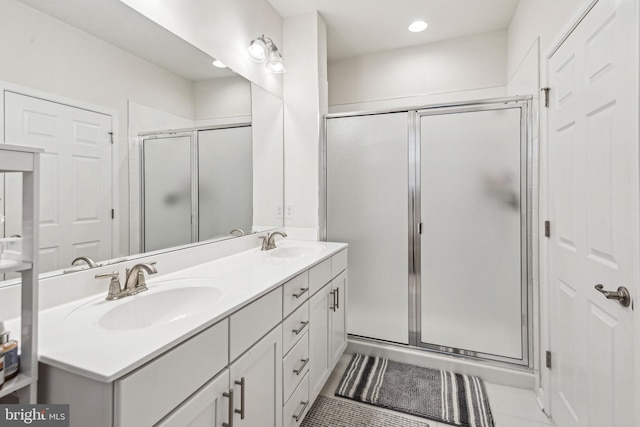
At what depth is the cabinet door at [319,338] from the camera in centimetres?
157

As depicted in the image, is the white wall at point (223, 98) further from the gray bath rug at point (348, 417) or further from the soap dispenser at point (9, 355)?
the gray bath rug at point (348, 417)

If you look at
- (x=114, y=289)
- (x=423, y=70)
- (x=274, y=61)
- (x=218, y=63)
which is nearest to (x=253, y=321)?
(x=114, y=289)

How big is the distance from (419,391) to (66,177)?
2.13 m

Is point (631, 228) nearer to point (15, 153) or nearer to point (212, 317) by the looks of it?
point (212, 317)

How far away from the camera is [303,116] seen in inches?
93.3

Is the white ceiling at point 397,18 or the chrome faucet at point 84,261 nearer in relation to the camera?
the chrome faucet at point 84,261

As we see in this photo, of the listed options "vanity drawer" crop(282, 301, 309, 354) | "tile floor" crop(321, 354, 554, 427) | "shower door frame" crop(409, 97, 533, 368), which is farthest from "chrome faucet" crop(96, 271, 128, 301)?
"shower door frame" crop(409, 97, 533, 368)

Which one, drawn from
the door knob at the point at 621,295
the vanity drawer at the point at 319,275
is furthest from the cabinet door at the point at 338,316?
the door knob at the point at 621,295

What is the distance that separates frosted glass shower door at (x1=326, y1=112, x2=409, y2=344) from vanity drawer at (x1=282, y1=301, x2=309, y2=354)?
97 cm

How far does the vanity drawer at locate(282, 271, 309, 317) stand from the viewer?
1.30 m

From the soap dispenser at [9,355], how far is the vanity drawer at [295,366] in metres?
0.86

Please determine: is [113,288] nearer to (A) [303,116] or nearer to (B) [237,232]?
(B) [237,232]

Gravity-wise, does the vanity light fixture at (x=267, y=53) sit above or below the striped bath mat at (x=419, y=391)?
above

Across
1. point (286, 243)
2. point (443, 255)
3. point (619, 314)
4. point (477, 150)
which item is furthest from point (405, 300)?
point (619, 314)
